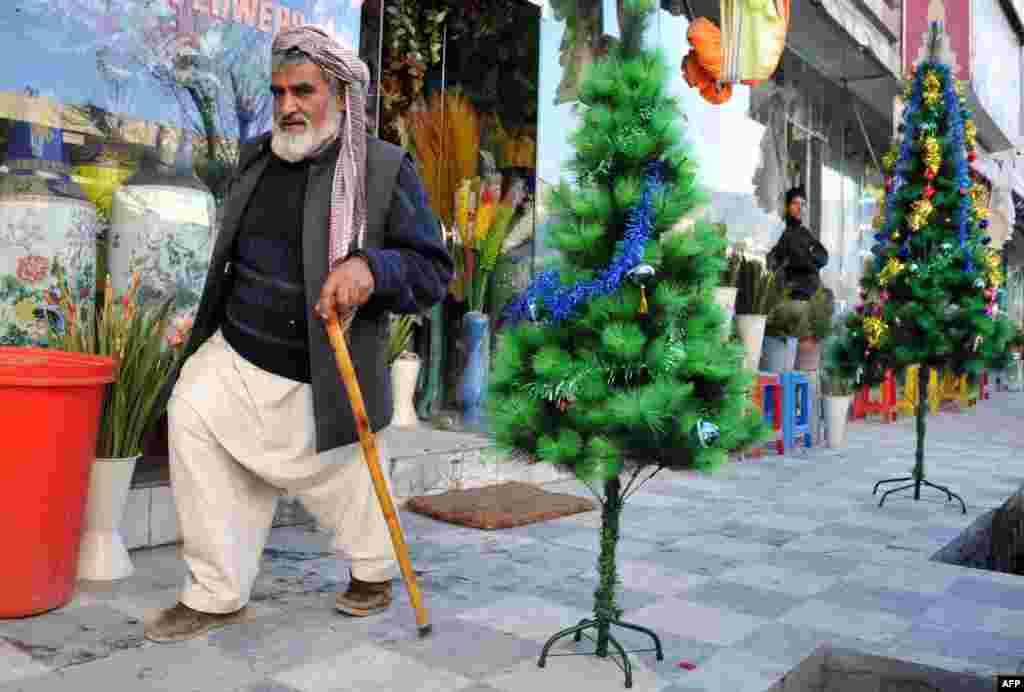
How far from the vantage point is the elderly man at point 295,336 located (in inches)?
111

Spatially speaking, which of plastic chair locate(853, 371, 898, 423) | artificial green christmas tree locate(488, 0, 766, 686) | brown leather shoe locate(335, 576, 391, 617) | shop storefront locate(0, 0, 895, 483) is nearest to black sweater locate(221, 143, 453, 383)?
artificial green christmas tree locate(488, 0, 766, 686)

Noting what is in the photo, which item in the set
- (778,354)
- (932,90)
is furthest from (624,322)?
(778,354)

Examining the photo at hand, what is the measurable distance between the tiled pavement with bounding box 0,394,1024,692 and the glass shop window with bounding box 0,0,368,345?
1281 millimetres

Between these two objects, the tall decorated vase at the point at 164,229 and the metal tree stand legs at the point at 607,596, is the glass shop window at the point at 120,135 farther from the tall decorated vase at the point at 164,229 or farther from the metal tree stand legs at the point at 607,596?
the metal tree stand legs at the point at 607,596

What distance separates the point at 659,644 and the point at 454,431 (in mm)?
3581

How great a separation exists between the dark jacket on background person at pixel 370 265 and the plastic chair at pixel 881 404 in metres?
9.53

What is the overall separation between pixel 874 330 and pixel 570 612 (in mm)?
3616

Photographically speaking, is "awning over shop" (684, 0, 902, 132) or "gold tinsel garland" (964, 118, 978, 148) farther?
"awning over shop" (684, 0, 902, 132)

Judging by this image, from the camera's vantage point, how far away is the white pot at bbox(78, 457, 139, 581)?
3.28m

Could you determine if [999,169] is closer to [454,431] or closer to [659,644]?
[454,431]

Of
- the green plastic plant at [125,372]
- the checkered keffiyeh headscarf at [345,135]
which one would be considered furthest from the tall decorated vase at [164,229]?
the checkered keffiyeh headscarf at [345,135]

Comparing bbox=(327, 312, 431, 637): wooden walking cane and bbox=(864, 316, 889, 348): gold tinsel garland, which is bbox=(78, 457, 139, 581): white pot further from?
bbox=(864, 316, 889, 348): gold tinsel garland

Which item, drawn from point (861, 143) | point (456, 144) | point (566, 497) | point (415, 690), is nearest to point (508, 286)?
point (456, 144)

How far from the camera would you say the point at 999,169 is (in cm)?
1619
